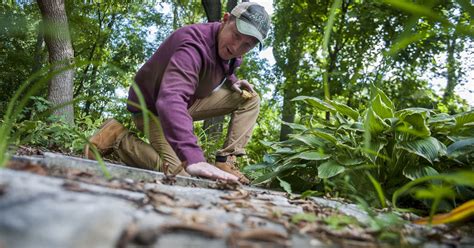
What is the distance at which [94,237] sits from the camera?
483mm

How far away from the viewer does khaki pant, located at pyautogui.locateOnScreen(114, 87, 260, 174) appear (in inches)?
110

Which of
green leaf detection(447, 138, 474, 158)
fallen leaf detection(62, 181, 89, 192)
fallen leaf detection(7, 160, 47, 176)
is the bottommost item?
fallen leaf detection(62, 181, 89, 192)

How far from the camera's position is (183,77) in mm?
2109

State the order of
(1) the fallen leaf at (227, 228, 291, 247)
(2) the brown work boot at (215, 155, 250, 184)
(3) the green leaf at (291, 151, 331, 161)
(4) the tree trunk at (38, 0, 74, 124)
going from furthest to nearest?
(4) the tree trunk at (38, 0, 74, 124) → (2) the brown work boot at (215, 155, 250, 184) → (3) the green leaf at (291, 151, 331, 161) → (1) the fallen leaf at (227, 228, 291, 247)

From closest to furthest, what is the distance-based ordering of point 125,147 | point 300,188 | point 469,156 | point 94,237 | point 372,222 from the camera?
1. point 94,237
2. point 372,222
3. point 469,156
4. point 300,188
5. point 125,147

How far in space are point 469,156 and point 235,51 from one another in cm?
147

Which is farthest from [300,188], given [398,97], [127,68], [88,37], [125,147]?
[88,37]

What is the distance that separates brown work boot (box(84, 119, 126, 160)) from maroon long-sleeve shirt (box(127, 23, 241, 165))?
0.19m

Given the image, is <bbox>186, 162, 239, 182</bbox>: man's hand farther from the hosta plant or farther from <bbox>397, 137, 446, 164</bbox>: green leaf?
<bbox>397, 137, 446, 164</bbox>: green leaf

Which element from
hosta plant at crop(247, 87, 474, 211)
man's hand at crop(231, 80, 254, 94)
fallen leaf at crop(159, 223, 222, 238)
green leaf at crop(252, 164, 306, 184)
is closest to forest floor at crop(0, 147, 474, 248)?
fallen leaf at crop(159, 223, 222, 238)

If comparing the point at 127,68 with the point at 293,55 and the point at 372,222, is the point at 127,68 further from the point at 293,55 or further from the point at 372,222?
the point at 372,222

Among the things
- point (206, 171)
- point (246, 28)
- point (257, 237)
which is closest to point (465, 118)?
point (246, 28)

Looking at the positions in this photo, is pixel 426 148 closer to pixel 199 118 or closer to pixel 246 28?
pixel 246 28

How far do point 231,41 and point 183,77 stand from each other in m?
0.53
